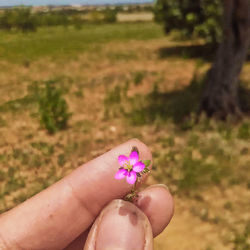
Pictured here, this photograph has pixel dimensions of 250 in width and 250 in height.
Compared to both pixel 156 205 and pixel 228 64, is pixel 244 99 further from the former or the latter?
pixel 156 205

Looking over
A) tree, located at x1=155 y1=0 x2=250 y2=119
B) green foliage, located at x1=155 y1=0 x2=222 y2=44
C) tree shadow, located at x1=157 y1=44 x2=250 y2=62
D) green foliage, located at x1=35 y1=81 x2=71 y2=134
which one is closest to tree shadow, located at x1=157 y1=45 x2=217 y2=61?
tree shadow, located at x1=157 y1=44 x2=250 y2=62

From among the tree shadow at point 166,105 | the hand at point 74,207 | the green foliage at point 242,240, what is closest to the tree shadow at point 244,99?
the tree shadow at point 166,105

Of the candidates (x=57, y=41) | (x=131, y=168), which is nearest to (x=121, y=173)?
(x=131, y=168)

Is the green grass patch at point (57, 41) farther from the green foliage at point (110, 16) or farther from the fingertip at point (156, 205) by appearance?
the fingertip at point (156, 205)

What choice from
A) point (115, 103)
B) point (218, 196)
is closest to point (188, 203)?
point (218, 196)

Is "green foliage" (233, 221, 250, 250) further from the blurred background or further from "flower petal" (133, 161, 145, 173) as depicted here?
"flower petal" (133, 161, 145, 173)
